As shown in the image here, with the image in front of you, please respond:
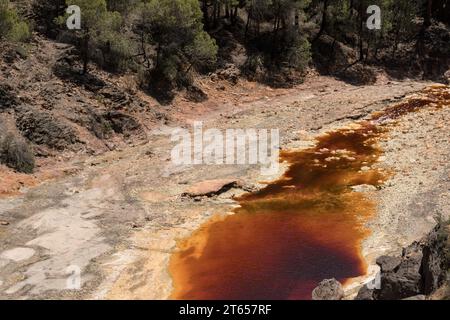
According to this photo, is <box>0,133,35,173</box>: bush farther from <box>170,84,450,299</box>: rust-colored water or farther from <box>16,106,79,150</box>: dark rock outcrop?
<box>170,84,450,299</box>: rust-colored water

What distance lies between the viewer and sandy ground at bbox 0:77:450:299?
16.6 metres

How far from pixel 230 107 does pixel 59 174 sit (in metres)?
16.0

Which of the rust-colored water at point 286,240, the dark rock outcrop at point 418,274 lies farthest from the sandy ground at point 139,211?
the dark rock outcrop at point 418,274

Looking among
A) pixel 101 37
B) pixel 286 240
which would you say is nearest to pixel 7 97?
pixel 101 37

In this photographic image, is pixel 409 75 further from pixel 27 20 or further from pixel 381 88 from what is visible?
pixel 27 20

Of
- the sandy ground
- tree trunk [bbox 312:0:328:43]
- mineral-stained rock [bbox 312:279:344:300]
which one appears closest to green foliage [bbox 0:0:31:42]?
the sandy ground

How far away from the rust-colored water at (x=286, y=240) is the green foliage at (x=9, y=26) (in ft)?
51.3

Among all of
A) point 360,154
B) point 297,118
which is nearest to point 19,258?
point 360,154

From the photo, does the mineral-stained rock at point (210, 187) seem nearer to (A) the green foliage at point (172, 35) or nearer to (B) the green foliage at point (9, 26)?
(B) the green foliage at point (9, 26)

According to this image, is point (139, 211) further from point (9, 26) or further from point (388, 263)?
point (9, 26)

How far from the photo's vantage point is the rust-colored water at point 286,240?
1631 centimetres

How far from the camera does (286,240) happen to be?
19.3 m

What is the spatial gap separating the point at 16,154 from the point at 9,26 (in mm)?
7992

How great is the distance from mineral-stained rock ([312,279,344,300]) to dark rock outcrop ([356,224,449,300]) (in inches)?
24.4
